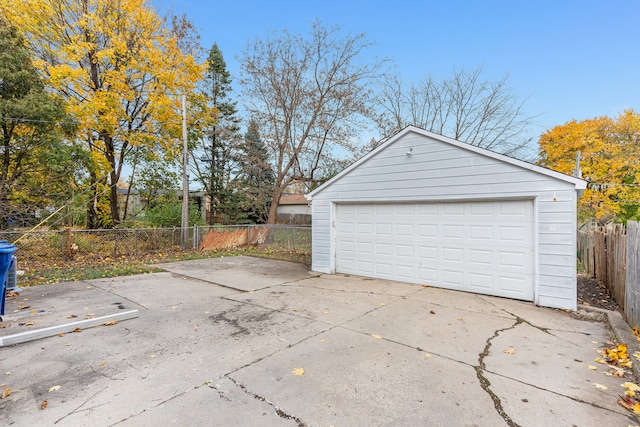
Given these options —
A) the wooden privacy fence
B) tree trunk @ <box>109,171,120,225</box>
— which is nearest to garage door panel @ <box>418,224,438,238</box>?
the wooden privacy fence

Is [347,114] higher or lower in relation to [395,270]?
higher

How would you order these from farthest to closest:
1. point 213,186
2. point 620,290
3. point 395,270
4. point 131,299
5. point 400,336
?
point 213,186 → point 395,270 → point 131,299 → point 620,290 → point 400,336

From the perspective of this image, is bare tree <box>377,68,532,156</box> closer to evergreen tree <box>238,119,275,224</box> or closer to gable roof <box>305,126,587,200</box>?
evergreen tree <box>238,119,275,224</box>

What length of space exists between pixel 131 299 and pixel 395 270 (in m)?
5.46

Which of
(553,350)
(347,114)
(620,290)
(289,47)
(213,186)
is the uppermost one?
(289,47)

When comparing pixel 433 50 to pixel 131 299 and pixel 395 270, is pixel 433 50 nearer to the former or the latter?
pixel 395 270

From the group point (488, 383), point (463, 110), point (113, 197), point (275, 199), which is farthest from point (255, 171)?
point (488, 383)

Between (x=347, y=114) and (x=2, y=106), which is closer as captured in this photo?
(x=2, y=106)

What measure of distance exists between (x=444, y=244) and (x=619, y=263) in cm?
286

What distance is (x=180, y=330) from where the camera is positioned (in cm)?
409

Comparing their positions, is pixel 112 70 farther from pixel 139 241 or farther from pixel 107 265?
pixel 107 265

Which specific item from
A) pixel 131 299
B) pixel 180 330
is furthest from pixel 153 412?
pixel 131 299

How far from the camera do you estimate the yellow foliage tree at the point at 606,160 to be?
19188mm

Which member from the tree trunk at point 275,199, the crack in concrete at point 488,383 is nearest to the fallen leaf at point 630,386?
the crack in concrete at point 488,383
